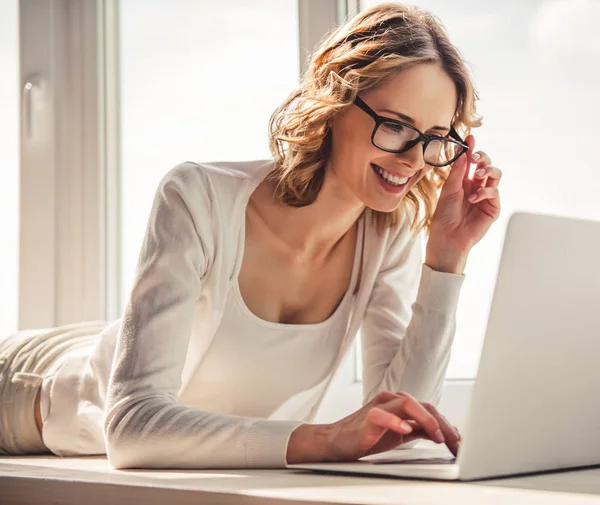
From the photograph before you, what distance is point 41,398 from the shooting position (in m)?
1.72

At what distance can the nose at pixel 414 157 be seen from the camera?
140 centimetres

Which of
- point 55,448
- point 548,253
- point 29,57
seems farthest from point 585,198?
point 29,57

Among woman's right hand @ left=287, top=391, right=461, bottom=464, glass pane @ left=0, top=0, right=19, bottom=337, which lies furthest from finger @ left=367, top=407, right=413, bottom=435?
glass pane @ left=0, top=0, right=19, bottom=337

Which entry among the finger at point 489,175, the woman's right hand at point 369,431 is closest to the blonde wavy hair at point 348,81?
the finger at point 489,175

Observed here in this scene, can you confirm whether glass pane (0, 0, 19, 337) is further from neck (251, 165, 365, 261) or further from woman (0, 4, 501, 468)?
neck (251, 165, 365, 261)

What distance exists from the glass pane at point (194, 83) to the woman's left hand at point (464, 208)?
0.78 metres

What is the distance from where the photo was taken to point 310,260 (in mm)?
1624

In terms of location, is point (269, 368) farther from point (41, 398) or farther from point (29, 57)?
point (29, 57)

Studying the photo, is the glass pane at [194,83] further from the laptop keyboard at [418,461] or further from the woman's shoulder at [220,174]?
the laptop keyboard at [418,461]

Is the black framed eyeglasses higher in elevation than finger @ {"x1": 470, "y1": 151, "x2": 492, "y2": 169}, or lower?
higher

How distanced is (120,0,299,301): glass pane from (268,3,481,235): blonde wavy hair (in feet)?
2.19

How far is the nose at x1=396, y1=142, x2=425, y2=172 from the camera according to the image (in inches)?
55.2

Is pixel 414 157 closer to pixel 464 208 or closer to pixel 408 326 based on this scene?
pixel 464 208

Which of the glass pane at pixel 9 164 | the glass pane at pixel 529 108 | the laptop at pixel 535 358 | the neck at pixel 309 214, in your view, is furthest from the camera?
the glass pane at pixel 9 164
